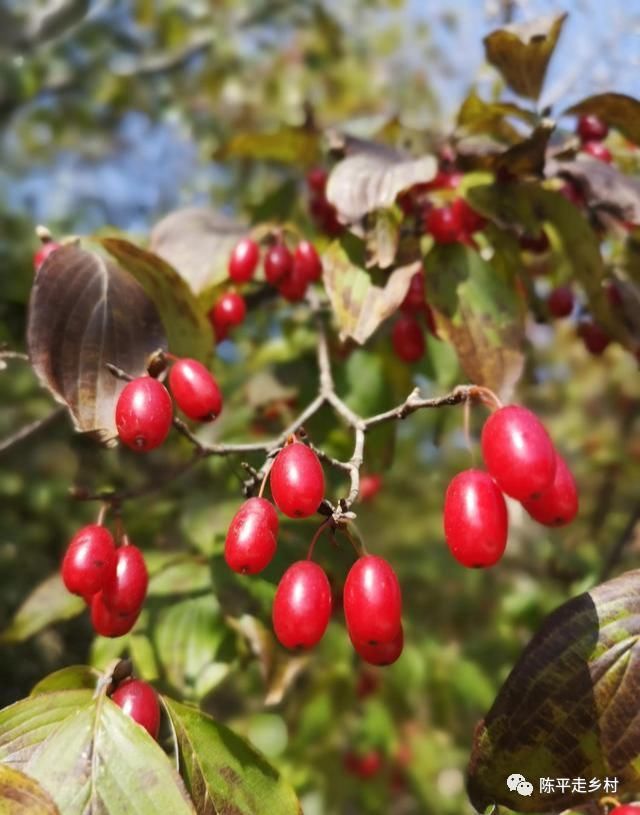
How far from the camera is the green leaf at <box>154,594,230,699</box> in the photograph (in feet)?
4.30

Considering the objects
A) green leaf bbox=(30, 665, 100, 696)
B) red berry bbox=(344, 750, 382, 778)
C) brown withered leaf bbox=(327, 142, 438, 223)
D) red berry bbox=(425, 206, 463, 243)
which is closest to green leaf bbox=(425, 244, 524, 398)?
red berry bbox=(425, 206, 463, 243)

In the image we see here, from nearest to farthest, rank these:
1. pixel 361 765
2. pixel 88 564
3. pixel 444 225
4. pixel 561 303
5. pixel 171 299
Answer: pixel 88 564
pixel 171 299
pixel 444 225
pixel 561 303
pixel 361 765

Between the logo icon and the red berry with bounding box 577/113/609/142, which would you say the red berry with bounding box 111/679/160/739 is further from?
the red berry with bounding box 577/113/609/142

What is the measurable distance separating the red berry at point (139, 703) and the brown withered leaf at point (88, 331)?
319 mm

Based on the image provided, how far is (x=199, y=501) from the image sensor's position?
5.56ft

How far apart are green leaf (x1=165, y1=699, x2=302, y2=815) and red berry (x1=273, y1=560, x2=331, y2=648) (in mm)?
201

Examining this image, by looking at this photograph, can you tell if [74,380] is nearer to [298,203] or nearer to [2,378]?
[298,203]

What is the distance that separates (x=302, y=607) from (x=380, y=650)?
4.0 inches

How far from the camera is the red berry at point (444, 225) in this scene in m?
1.36

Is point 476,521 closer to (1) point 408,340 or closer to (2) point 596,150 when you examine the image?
(1) point 408,340

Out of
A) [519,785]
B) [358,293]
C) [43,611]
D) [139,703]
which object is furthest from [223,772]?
[358,293]

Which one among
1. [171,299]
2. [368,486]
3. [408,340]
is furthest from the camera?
[368,486]

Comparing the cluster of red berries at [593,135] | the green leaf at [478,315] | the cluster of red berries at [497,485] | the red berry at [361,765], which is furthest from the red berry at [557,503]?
the red berry at [361,765]

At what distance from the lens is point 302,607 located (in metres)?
0.85
